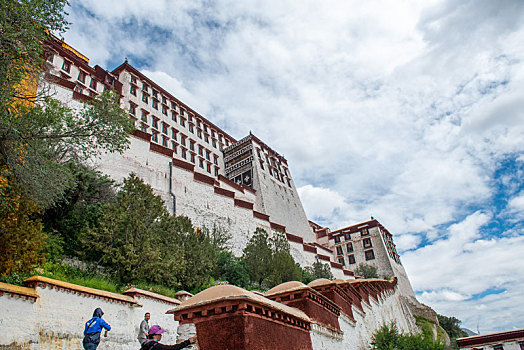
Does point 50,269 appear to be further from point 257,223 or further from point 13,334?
point 257,223

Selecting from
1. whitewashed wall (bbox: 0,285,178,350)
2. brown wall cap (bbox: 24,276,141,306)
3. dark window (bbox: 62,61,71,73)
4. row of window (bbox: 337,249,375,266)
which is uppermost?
dark window (bbox: 62,61,71,73)

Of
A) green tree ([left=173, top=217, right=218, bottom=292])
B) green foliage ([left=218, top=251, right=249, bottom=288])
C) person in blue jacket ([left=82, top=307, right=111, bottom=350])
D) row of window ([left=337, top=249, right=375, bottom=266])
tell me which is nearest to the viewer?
person in blue jacket ([left=82, top=307, right=111, bottom=350])

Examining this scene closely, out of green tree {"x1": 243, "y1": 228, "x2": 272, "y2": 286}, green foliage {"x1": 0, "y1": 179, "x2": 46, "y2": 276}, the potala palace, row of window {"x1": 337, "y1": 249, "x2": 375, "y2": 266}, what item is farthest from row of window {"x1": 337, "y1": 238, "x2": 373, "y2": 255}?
green foliage {"x1": 0, "y1": 179, "x2": 46, "y2": 276}

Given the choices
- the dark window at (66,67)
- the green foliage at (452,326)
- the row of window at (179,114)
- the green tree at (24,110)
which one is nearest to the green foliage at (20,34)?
the green tree at (24,110)

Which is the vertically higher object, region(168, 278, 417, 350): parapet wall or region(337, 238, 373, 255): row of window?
region(337, 238, 373, 255): row of window

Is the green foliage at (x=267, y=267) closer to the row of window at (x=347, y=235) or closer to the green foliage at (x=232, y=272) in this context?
the green foliage at (x=232, y=272)

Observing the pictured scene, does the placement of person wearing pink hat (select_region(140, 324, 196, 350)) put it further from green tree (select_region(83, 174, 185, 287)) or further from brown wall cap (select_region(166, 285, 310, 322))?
green tree (select_region(83, 174, 185, 287))

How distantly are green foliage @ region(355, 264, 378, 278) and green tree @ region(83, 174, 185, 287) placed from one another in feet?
120

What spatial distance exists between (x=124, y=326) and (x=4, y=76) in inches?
264

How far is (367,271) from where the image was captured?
44.0 meters

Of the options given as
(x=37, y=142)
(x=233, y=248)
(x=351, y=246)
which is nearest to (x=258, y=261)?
(x=233, y=248)

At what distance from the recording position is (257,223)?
27.6 meters

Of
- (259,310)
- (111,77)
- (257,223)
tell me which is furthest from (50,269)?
(111,77)

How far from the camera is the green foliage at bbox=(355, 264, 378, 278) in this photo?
43559 millimetres
